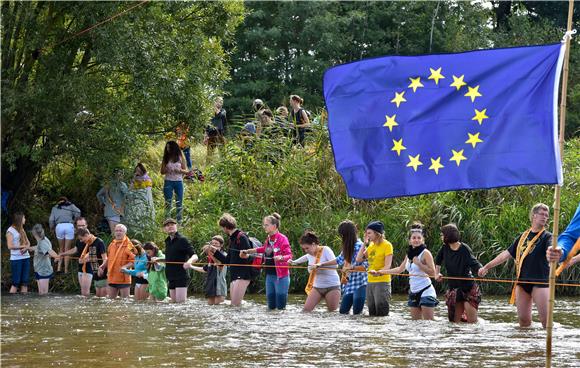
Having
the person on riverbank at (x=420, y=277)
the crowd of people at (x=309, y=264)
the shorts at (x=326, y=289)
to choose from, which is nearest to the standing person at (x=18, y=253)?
the crowd of people at (x=309, y=264)

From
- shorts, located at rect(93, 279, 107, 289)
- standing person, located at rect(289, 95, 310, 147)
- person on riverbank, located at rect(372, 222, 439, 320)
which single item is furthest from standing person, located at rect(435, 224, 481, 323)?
standing person, located at rect(289, 95, 310, 147)

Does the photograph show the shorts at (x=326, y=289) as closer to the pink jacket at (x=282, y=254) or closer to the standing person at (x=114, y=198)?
the pink jacket at (x=282, y=254)

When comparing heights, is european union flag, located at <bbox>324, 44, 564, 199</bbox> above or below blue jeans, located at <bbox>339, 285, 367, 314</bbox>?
above

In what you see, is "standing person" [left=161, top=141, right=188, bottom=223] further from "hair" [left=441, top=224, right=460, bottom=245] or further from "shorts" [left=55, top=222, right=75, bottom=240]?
"hair" [left=441, top=224, right=460, bottom=245]

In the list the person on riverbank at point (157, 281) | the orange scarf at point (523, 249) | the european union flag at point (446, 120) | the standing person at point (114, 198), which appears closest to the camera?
the european union flag at point (446, 120)

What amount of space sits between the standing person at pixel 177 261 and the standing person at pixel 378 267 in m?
3.87

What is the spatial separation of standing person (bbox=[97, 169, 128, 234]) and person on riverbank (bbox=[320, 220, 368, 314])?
306 inches

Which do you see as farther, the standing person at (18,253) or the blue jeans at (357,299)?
the standing person at (18,253)

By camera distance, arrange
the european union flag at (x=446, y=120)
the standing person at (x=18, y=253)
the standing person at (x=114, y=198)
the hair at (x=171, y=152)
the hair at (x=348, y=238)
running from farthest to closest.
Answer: the standing person at (x=114, y=198), the hair at (x=171, y=152), the standing person at (x=18, y=253), the hair at (x=348, y=238), the european union flag at (x=446, y=120)

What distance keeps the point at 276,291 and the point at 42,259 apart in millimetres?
6505

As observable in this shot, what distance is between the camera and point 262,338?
48.5 feet

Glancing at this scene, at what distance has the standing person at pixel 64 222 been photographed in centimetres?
2419

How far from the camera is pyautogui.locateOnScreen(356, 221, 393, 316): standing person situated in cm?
1758

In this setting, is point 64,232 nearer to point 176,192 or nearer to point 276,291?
point 176,192
